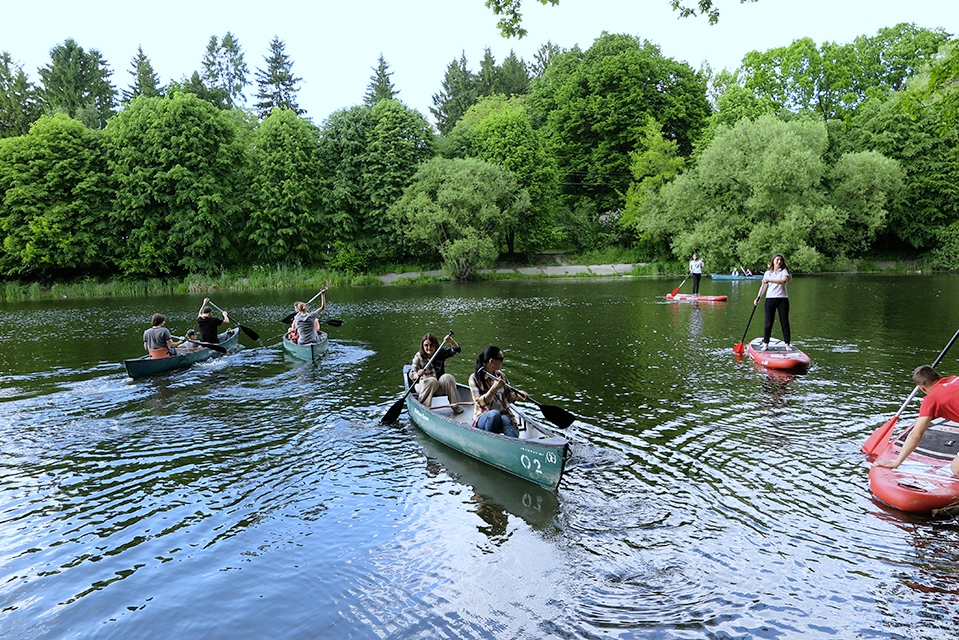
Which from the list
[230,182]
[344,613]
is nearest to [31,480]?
[344,613]

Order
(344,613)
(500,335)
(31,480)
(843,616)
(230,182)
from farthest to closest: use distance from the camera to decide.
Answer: (230,182) → (500,335) → (31,480) → (344,613) → (843,616)

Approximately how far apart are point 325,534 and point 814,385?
1029 cm

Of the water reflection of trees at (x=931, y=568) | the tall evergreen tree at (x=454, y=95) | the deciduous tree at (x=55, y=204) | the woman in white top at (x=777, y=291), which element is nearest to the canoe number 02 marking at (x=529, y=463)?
the water reflection of trees at (x=931, y=568)

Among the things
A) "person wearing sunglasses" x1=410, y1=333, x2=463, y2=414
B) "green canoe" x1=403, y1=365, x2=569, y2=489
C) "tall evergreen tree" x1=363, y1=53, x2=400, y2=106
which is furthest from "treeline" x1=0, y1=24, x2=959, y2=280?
"green canoe" x1=403, y1=365, x2=569, y2=489

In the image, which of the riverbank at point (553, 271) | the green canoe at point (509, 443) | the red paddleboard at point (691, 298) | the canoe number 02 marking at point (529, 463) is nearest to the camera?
the green canoe at point (509, 443)

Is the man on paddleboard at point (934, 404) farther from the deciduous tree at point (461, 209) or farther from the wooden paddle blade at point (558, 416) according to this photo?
the deciduous tree at point (461, 209)

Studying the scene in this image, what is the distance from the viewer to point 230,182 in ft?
174

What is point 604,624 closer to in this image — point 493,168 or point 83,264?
point 493,168

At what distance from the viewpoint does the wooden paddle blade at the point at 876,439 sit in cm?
864

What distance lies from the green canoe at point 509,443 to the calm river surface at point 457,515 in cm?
24

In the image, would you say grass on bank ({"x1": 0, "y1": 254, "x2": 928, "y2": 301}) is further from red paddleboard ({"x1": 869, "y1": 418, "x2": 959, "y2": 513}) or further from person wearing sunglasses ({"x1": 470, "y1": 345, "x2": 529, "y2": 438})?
red paddleboard ({"x1": 869, "y1": 418, "x2": 959, "y2": 513})

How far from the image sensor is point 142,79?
64.9 m

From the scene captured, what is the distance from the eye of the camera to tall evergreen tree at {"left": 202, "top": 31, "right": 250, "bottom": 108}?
71.6 meters

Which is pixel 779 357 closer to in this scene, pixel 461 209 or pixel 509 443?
pixel 509 443
